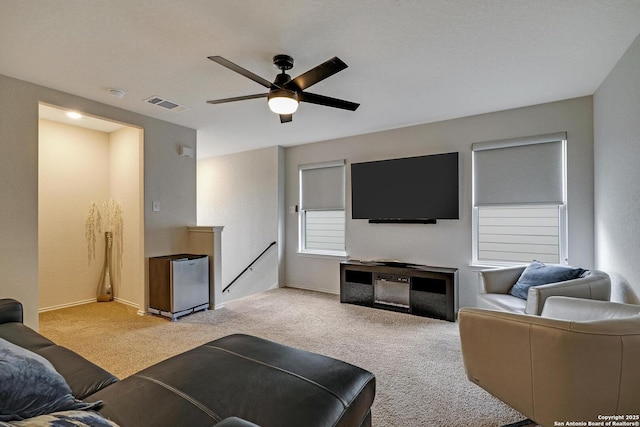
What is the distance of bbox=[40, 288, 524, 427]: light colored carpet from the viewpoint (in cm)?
195

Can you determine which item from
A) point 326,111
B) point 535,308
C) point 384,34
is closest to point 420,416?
point 535,308

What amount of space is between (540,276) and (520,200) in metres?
1.08

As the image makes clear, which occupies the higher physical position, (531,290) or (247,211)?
(247,211)

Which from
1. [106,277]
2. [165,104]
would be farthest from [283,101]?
[106,277]

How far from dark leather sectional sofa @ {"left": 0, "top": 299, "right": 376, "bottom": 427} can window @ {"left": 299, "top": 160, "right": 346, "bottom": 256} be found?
3529 millimetres

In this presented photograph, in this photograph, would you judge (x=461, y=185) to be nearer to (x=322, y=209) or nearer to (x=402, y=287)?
(x=402, y=287)

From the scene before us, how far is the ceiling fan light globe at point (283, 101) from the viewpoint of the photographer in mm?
2314

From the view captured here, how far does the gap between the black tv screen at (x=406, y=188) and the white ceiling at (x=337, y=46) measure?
887 mm

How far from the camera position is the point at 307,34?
2.14m

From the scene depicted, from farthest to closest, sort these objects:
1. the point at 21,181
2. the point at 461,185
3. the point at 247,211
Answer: the point at 247,211
the point at 461,185
the point at 21,181

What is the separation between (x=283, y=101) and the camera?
2.35 m

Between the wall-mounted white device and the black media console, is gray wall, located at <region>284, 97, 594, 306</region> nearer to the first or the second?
the black media console

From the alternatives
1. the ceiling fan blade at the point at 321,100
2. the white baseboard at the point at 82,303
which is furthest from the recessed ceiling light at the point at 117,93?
the white baseboard at the point at 82,303

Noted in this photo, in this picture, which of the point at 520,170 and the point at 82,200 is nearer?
the point at 520,170
